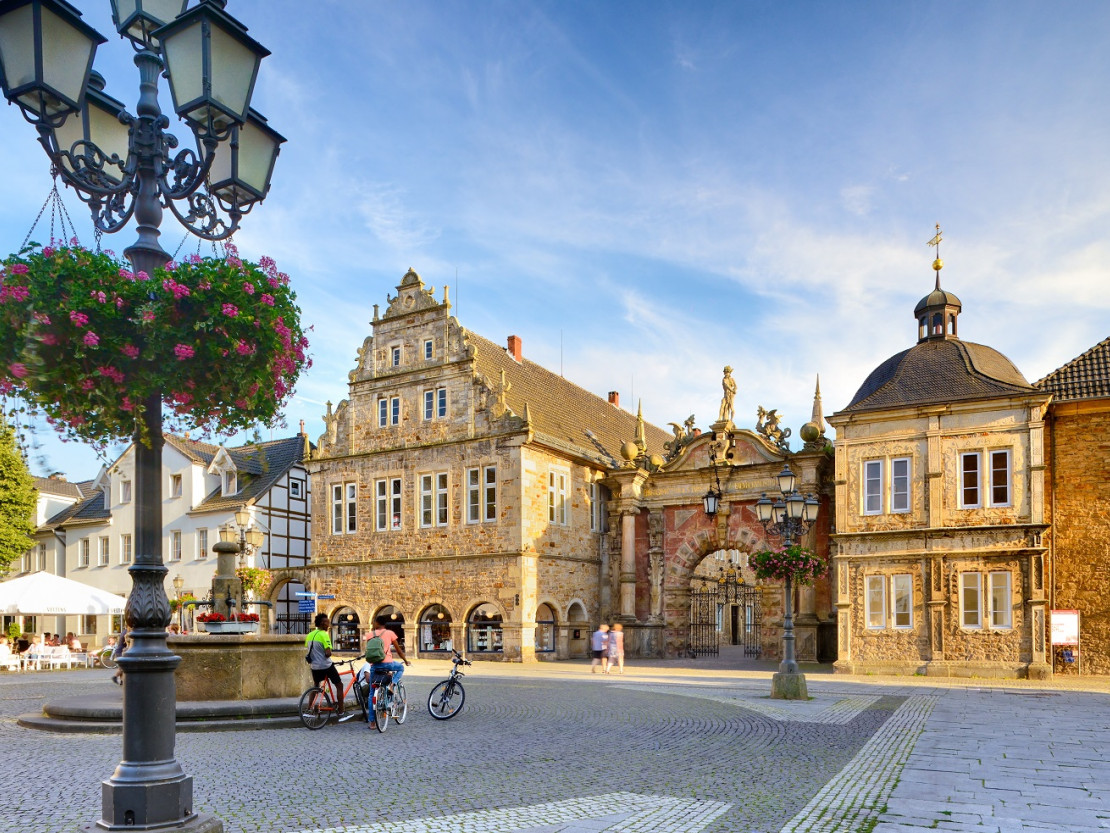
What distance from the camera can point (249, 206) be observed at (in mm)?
6227

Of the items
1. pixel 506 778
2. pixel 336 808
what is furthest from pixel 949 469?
pixel 336 808

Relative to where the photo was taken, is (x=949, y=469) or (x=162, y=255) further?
(x=949, y=469)

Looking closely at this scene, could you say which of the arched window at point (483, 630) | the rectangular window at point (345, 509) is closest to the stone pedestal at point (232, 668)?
the arched window at point (483, 630)

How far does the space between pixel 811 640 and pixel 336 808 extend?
23956 millimetres

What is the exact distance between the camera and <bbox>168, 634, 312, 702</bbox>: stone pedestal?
14.8 meters

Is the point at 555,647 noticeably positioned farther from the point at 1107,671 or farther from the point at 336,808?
the point at 336,808

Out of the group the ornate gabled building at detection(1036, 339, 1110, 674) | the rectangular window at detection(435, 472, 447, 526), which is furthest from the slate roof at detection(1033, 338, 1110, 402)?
the rectangular window at detection(435, 472, 447, 526)

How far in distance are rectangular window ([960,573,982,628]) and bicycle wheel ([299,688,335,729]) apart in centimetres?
1847

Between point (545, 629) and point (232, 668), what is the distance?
2006 cm

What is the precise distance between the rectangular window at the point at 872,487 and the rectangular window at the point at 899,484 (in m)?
0.33

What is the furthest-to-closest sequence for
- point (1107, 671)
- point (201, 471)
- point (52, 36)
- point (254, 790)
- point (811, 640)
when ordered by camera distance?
point (201, 471) → point (811, 640) → point (1107, 671) → point (254, 790) → point (52, 36)

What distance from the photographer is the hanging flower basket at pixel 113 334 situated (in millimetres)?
5578

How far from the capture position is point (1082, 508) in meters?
25.4

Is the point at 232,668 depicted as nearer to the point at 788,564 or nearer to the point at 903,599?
the point at 788,564
